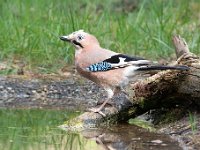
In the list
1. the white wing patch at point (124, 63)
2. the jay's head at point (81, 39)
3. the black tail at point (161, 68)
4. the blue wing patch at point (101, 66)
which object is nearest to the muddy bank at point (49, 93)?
the jay's head at point (81, 39)

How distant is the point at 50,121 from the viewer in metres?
7.61

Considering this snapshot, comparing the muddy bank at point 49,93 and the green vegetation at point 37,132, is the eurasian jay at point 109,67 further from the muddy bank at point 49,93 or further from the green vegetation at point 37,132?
the muddy bank at point 49,93

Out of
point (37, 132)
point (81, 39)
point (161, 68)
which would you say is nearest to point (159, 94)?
point (161, 68)

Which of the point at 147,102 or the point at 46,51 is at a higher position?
the point at 46,51

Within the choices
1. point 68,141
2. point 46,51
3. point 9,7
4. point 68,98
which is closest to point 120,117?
point 68,141

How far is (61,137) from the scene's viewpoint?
6879mm

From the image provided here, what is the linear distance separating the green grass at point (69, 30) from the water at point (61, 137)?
6.49ft

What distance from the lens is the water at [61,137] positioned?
651cm

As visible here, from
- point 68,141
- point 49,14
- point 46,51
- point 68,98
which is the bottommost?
point 68,141

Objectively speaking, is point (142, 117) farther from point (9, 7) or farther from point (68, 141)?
point (9, 7)

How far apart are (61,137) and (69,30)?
3210 millimetres

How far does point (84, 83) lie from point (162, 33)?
153 centimetres

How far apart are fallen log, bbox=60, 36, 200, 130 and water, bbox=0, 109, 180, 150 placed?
5.0 inches

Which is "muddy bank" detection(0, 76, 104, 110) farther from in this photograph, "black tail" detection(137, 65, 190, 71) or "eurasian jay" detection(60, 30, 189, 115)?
"black tail" detection(137, 65, 190, 71)
